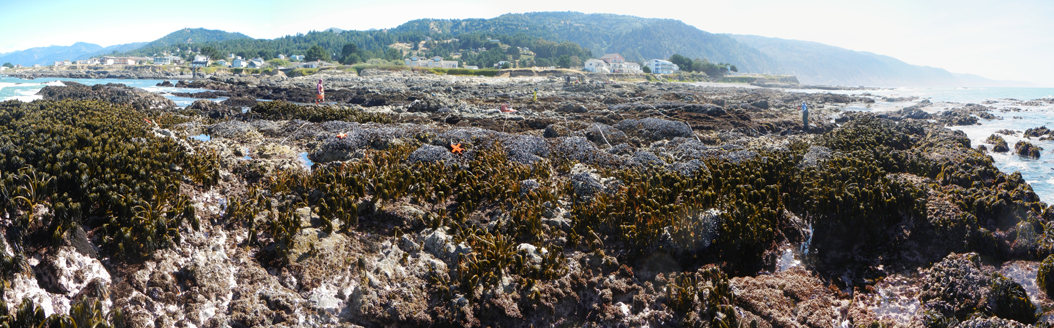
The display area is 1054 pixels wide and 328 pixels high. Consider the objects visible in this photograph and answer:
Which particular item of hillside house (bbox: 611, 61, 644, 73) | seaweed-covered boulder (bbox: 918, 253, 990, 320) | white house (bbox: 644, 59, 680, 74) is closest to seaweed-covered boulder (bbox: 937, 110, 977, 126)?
seaweed-covered boulder (bbox: 918, 253, 990, 320)

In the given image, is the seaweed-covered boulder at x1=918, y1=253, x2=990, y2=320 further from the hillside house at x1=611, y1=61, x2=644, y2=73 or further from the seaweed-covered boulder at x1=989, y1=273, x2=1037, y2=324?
the hillside house at x1=611, y1=61, x2=644, y2=73

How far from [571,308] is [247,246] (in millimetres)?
4315

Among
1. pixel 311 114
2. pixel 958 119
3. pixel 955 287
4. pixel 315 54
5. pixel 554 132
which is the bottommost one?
pixel 955 287

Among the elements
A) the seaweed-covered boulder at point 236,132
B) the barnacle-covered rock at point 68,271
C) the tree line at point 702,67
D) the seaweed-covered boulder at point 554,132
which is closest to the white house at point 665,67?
the tree line at point 702,67

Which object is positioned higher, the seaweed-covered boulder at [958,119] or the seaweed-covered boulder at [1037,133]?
the seaweed-covered boulder at [958,119]

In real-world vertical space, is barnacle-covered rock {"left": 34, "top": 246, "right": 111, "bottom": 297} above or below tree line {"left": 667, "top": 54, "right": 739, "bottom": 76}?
below

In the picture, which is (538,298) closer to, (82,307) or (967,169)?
(82,307)

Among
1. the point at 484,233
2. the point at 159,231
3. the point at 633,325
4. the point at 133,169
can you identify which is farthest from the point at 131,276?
the point at 633,325

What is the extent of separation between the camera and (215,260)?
5.79 meters

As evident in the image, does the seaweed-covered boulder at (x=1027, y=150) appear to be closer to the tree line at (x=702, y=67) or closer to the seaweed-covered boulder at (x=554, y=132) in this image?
the seaweed-covered boulder at (x=554, y=132)

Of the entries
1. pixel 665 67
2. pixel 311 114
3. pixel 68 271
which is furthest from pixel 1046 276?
pixel 665 67

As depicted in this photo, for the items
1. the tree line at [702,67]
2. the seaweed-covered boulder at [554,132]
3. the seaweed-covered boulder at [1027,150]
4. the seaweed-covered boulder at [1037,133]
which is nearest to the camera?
the seaweed-covered boulder at [1027,150]

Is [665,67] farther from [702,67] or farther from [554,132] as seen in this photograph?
[554,132]

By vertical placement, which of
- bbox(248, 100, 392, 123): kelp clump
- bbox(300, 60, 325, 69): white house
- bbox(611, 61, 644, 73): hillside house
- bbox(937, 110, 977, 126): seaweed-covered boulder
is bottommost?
bbox(248, 100, 392, 123): kelp clump
